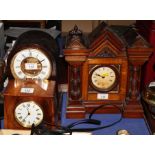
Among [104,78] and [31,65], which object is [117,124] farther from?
[31,65]

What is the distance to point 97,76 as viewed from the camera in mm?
1284

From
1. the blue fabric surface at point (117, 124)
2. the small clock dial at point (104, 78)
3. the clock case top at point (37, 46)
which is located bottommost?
the blue fabric surface at point (117, 124)

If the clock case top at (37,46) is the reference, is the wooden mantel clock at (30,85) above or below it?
below

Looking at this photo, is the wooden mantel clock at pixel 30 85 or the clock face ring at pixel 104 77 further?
the clock face ring at pixel 104 77

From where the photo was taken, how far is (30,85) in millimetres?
1219

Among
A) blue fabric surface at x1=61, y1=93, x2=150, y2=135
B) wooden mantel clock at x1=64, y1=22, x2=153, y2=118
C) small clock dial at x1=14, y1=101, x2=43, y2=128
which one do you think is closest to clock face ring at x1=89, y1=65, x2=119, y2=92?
wooden mantel clock at x1=64, y1=22, x2=153, y2=118

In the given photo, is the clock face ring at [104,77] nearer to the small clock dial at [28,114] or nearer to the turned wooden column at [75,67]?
the turned wooden column at [75,67]

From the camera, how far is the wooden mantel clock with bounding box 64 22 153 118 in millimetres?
1212

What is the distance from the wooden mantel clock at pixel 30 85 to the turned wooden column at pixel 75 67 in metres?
0.07

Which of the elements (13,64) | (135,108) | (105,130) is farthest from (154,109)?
(13,64)

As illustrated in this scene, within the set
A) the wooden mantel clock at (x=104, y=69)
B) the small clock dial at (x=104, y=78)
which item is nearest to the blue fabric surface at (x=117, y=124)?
the wooden mantel clock at (x=104, y=69)

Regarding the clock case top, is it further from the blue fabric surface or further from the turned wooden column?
the blue fabric surface

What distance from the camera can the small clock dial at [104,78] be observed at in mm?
1272
